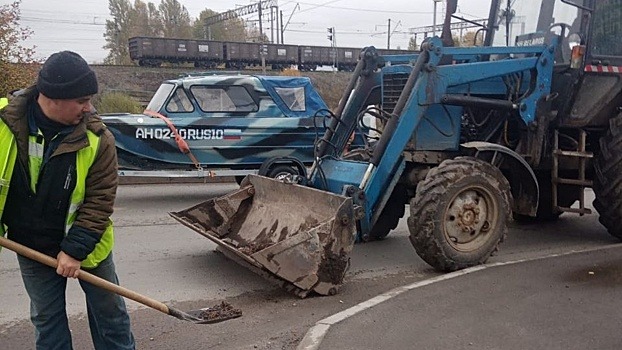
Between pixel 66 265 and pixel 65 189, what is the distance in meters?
0.40

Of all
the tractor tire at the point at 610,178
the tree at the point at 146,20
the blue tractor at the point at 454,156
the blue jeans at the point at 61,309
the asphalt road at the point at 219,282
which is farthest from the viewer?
the tree at the point at 146,20

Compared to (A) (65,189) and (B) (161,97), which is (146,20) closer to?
(B) (161,97)

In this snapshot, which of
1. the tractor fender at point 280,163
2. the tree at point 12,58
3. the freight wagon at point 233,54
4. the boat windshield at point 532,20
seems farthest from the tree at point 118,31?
the boat windshield at point 532,20

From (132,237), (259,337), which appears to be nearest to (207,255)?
(132,237)

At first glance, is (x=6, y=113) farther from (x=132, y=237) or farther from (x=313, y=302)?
(x=132, y=237)

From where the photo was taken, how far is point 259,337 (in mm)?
4617

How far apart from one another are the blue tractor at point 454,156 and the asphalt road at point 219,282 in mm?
281

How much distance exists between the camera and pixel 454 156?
276 inches

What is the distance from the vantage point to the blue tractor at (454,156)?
595 cm

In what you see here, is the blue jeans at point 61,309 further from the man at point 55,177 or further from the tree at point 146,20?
the tree at point 146,20

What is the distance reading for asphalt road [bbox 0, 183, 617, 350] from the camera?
4.68m

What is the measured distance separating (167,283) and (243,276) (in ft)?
2.36

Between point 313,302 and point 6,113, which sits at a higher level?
point 6,113

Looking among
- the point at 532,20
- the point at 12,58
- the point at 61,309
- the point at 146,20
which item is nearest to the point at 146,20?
the point at 146,20
